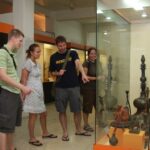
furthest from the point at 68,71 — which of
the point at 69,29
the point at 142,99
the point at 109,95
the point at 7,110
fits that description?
the point at 69,29

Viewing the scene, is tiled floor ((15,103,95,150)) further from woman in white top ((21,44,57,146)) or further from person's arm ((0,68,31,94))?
person's arm ((0,68,31,94))

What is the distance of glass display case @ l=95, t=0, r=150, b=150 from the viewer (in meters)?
2.91

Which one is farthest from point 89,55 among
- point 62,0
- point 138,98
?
point 62,0

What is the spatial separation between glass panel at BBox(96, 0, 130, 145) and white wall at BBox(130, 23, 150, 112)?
78mm

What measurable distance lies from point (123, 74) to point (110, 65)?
218 millimetres

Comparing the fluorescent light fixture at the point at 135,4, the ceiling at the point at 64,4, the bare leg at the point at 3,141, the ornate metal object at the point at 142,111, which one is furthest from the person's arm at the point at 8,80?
the ceiling at the point at 64,4

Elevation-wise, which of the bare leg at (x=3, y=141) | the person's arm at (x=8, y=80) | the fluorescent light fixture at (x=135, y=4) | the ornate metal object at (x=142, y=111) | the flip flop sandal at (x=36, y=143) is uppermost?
the fluorescent light fixture at (x=135, y=4)

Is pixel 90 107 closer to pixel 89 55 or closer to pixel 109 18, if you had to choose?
pixel 89 55

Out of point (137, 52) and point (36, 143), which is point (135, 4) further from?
point (36, 143)

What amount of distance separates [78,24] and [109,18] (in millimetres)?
6495

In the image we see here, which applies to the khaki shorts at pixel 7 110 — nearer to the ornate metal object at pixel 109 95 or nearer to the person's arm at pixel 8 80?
the person's arm at pixel 8 80

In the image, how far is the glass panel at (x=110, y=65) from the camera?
3240 mm

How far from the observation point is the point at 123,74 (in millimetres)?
3809

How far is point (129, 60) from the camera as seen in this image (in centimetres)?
365
